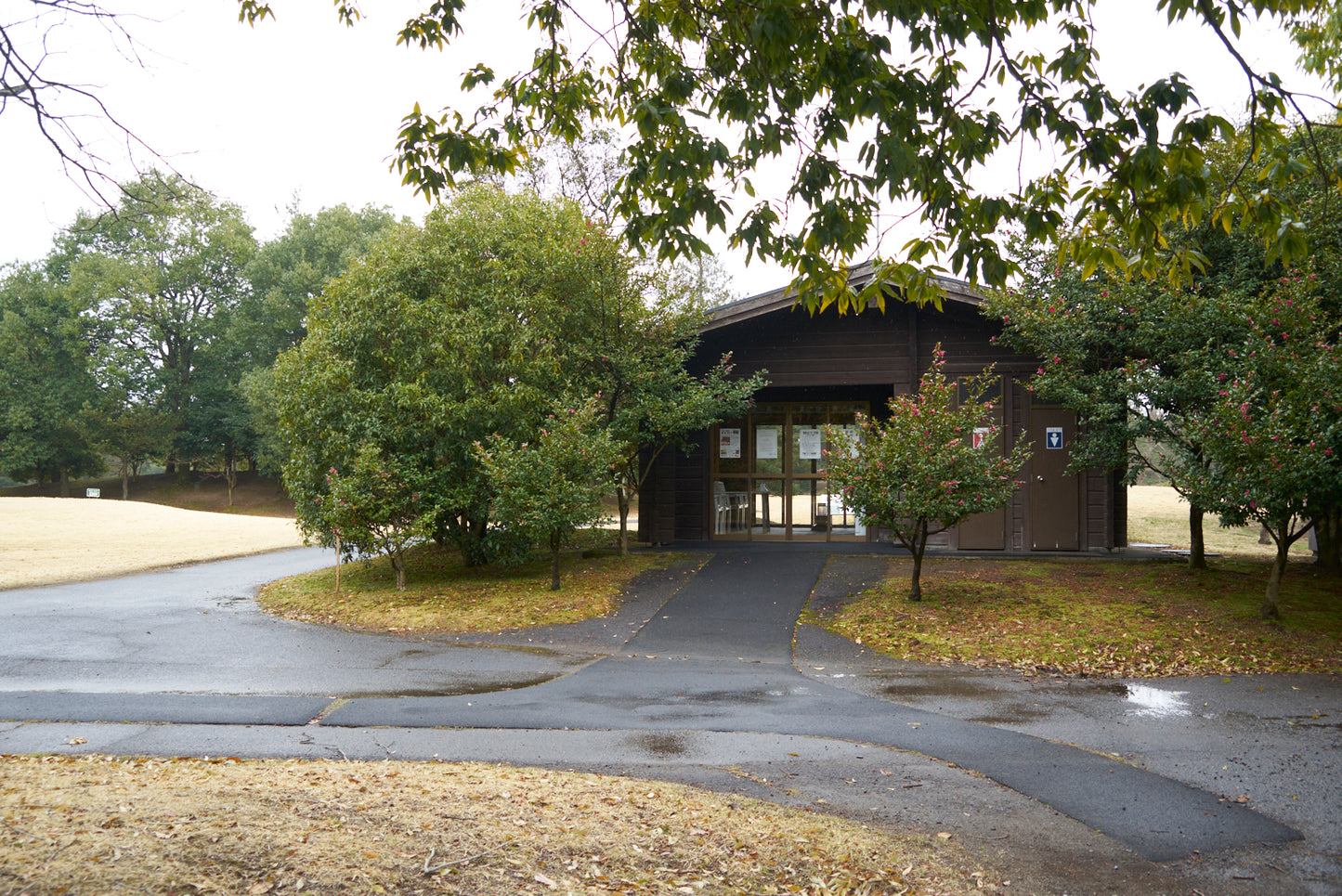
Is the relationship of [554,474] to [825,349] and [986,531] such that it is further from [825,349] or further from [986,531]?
[986,531]

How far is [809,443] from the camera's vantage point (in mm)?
16750

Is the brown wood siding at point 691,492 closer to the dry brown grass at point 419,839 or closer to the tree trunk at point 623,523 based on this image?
the tree trunk at point 623,523

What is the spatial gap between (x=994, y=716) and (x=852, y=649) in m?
2.69

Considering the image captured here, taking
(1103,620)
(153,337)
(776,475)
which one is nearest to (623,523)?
(776,475)

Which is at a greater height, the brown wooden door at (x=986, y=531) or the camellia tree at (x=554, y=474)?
the camellia tree at (x=554, y=474)

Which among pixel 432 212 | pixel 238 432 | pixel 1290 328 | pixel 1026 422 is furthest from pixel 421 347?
pixel 238 432

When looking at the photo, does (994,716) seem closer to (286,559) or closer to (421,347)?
(421,347)

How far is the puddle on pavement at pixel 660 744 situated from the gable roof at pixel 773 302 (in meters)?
9.62

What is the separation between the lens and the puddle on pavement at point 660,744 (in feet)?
18.9

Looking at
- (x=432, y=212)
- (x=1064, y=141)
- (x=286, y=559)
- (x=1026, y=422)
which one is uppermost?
(x=432, y=212)

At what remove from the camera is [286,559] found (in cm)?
2006

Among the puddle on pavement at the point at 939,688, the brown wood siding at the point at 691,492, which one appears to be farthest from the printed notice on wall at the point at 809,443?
the puddle on pavement at the point at 939,688

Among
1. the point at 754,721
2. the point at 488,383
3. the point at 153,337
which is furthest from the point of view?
the point at 153,337

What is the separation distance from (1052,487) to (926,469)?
5.86 metres
